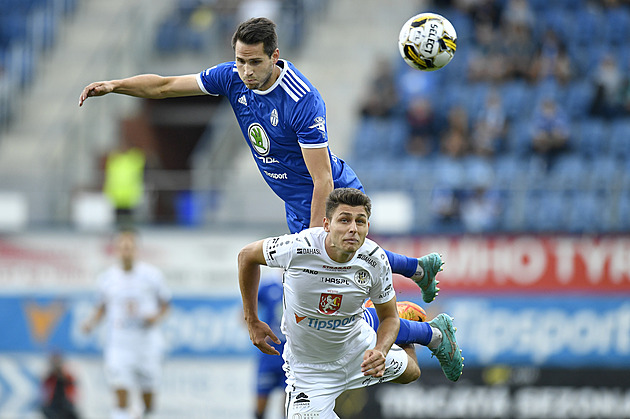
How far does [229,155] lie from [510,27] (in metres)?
5.59

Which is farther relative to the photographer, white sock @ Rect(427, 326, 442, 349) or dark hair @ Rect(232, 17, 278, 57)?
white sock @ Rect(427, 326, 442, 349)

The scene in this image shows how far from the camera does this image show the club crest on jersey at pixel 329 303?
7557 millimetres

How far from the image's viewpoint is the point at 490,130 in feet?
52.6

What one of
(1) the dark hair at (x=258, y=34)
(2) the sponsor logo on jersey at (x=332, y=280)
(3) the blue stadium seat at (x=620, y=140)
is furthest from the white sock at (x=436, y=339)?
(3) the blue stadium seat at (x=620, y=140)

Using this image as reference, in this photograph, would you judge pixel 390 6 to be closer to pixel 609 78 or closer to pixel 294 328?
pixel 609 78

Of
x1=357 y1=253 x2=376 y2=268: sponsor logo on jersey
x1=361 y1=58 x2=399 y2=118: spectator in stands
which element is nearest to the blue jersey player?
x1=357 y1=253 x2=376 y2=268: sponsor logo on jersey

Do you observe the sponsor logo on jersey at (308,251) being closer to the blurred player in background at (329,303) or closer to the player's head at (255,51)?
the blurred player in background at (329,303)

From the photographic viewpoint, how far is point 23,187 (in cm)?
1666

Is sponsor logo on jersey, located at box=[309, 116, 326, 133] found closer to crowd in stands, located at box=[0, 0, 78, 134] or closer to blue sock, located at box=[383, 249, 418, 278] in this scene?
blue sock, located at box=[383, 249, 418, 278]

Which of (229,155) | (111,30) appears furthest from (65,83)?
(229,155)

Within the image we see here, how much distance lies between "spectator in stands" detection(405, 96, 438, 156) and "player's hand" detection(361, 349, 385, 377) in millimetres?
9332

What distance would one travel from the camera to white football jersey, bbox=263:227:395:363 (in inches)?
294

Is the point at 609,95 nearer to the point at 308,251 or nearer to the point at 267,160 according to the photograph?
the point at 267,160

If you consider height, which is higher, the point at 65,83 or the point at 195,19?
the point at 195,19
